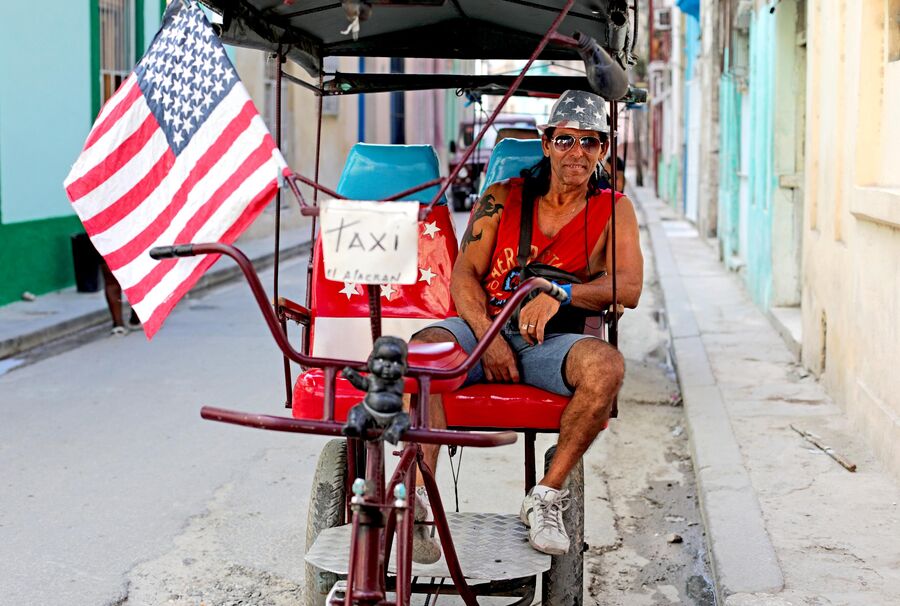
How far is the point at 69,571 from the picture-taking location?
490 centimetres

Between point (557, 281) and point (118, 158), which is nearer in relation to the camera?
point (118, 158)

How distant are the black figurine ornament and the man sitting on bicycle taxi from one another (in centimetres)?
103

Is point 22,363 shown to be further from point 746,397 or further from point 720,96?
point 720,96

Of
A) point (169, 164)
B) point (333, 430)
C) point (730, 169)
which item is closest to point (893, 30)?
point (169, 164)

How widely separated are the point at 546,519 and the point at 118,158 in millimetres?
1797

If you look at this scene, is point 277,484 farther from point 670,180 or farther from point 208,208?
point 670,180

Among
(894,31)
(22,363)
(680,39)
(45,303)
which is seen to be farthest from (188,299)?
(680,39)

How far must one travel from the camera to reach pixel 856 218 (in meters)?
7.19

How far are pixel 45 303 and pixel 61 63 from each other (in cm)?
272

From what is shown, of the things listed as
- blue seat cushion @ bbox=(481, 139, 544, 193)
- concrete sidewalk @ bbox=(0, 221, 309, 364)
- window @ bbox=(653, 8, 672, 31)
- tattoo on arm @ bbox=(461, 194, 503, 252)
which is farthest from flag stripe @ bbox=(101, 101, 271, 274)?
window @ bbox=(653, 8, 672, 31)

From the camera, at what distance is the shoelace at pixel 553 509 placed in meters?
3.98

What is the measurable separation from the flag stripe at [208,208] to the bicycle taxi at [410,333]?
185 millimetres

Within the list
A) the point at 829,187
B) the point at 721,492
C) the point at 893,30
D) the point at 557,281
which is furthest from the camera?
the point at 829,187

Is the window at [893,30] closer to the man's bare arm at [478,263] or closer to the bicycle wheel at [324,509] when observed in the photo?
the man's bare arm at [478,263]
